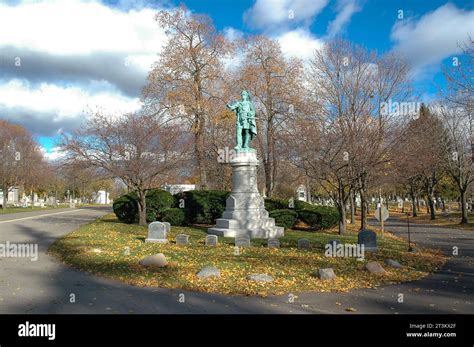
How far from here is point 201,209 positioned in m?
26.3

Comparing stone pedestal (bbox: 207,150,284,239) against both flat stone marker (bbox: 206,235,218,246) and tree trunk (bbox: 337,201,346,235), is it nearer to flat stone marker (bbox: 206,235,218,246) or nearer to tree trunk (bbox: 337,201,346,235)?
flat stone marker (bbox: 206,235,218,246)

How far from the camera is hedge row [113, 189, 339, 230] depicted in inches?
967

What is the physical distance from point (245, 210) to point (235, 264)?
732 cm

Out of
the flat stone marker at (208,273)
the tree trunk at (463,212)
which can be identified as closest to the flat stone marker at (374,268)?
the flat stone marker at (208,273)

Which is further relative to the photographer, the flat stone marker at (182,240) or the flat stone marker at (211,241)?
the flat stone marker at (182,240)

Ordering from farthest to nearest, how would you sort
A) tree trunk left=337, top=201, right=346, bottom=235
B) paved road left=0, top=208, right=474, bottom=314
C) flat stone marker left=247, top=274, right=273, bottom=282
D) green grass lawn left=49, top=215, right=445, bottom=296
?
tree trunk left=337, top=201, right=346, bottom=235 < flat stone marker left=247, top=274, right=273, bottom=282 < green grass lawn left=49, top=215, right=445, bottom=296 < paved road left=0, top=208, right=474, bottom=314

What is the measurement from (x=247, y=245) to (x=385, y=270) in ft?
18.3

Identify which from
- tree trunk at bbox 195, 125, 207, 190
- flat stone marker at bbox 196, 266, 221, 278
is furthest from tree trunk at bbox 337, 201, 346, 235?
flat stone marker at bbox 196, 266, 221, 278

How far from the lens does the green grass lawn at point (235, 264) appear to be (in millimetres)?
8984

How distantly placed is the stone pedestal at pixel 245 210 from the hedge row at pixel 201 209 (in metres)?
4.98

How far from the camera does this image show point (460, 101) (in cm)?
1750

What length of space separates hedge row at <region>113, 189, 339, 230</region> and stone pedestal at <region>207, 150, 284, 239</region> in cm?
498

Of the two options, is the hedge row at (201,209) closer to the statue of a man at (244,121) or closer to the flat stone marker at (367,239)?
the statue of a man at (244,121)

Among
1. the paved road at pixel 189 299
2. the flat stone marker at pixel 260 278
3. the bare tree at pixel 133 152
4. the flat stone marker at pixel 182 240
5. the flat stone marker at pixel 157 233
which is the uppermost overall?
the bare tree at pixel 133 152
